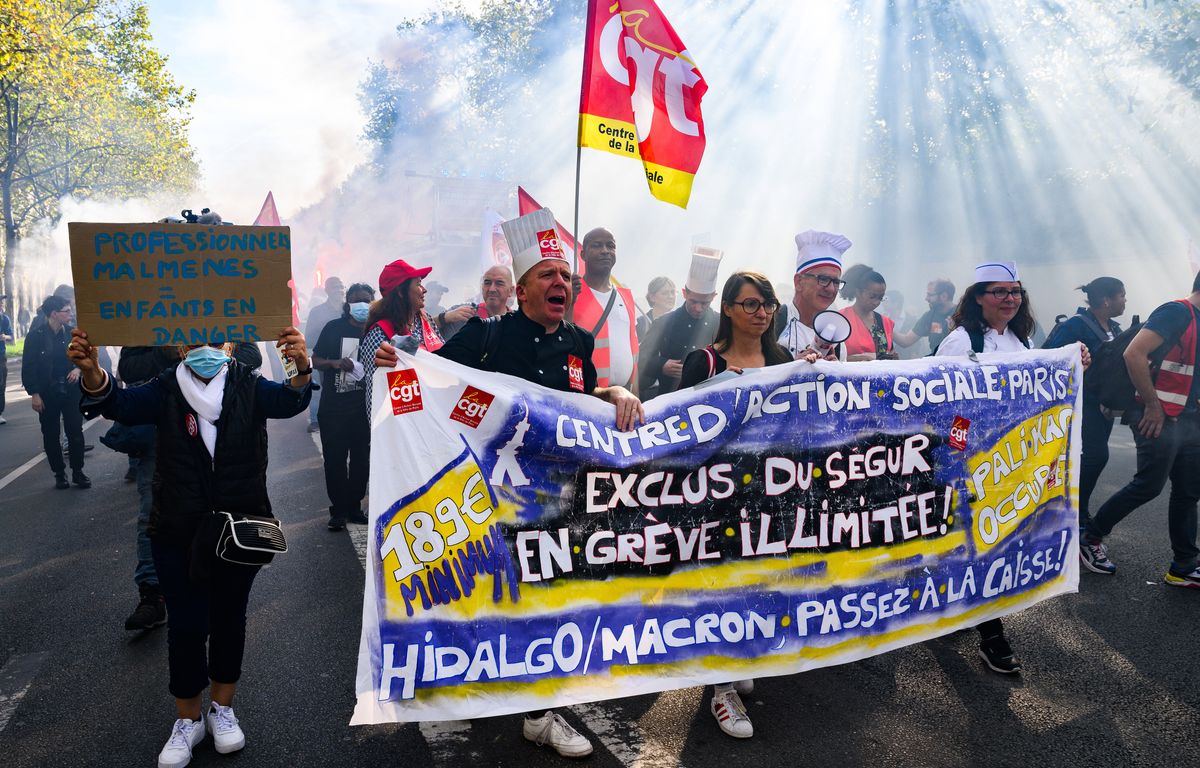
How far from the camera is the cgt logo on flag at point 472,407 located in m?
3.28

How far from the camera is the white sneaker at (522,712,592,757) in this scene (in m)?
3.29

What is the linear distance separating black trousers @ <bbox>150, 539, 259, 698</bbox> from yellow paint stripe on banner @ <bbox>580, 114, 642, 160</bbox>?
360 centimetres

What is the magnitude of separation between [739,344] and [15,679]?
3.79m

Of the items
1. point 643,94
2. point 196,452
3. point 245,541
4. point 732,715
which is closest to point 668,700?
point 732,715

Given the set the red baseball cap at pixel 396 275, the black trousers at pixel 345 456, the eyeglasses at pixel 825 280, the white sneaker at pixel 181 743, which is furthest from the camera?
the black trousers at pixel 345 456

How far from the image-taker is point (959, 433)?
4059 millimetres

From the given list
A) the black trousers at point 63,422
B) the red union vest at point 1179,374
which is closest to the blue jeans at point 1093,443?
the red union vest at point 1179,374

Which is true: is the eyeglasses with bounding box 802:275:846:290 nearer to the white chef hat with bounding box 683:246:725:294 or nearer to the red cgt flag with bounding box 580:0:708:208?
the red cgt flag with bounding box 580:0:708:208

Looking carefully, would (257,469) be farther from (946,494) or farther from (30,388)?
(30,388)

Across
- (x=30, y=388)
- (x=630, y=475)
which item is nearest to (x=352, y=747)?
(x=630, y=475)

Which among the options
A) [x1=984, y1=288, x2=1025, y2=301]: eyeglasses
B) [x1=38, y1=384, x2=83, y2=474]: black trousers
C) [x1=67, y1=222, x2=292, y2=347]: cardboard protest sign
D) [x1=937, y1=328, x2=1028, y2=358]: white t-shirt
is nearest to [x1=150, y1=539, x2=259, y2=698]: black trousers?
[x1=67, y1=222, x2=292, y2=347]: cardboard protest sign

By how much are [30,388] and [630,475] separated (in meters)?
8.05

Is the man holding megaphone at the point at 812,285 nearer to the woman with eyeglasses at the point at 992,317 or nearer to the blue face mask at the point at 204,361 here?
the woman with eyeglasses at the point at 992,317

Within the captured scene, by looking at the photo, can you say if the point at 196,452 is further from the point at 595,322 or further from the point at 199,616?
the point at 595,322
